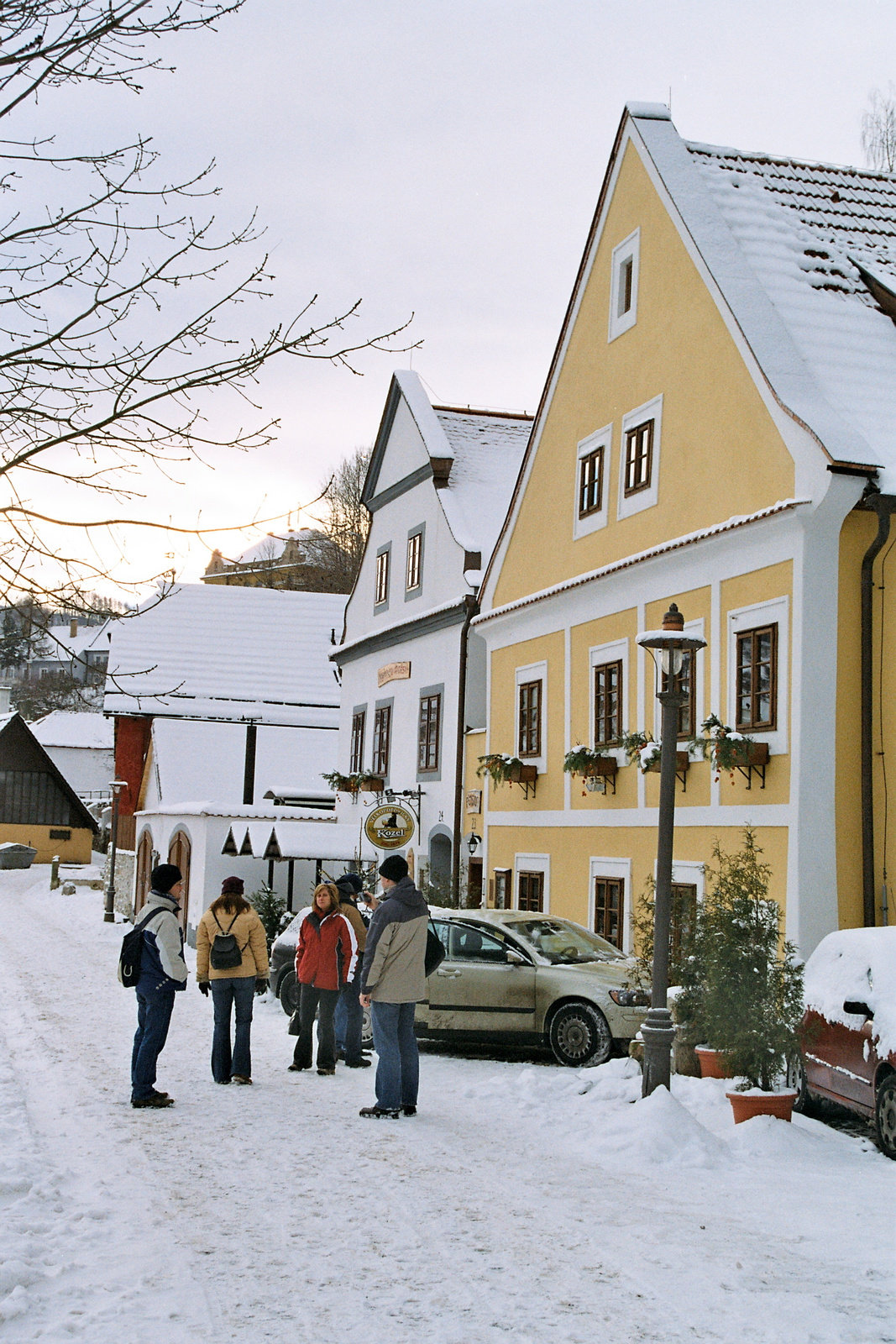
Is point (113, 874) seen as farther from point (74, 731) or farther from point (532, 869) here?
point (74, 731)

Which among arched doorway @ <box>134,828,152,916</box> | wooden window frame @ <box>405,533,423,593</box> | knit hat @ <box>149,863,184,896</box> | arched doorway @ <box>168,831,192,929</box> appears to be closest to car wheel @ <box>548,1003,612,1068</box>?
knit hat @ <box>149,863,184,896</box>

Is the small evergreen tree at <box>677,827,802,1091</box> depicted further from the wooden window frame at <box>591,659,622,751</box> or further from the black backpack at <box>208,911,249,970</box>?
the wooden window frame at <box>591,659,622,751</box>

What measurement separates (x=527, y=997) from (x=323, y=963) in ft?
8.98

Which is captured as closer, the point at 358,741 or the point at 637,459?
the point at 637,459

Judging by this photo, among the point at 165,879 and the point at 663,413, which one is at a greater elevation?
the point at 663,413

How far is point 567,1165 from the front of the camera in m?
9.41

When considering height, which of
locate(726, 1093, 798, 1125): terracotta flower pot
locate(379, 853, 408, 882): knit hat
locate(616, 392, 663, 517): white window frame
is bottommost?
locate(726, 1093, 798, 1125): terracotta flower pot

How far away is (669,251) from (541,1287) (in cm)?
1508

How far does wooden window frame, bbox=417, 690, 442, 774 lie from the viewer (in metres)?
27.5

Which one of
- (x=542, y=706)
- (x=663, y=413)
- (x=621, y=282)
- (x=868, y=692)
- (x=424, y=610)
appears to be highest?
(x=621, y=282)

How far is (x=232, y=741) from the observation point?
44062mm

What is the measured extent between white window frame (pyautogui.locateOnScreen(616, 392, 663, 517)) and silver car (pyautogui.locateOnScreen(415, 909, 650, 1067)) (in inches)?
247

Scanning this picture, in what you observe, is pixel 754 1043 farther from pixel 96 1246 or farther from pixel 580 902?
pixel 580 902

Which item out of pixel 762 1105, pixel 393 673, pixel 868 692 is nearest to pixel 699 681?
pixel 868 692
